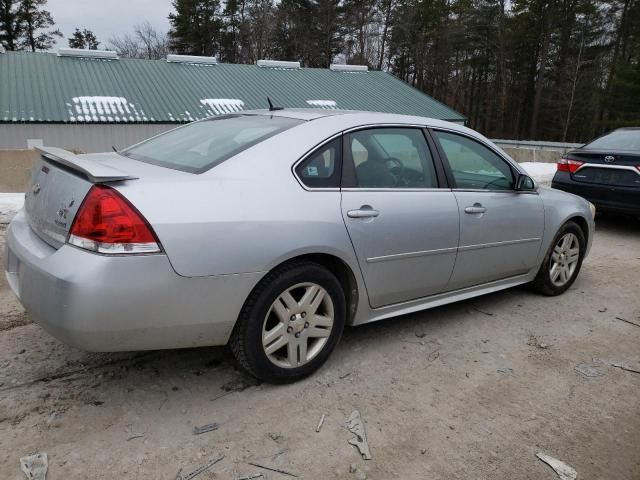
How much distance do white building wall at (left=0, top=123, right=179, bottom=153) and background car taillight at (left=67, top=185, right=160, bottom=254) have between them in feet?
59.6

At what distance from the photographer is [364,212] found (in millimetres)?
2852

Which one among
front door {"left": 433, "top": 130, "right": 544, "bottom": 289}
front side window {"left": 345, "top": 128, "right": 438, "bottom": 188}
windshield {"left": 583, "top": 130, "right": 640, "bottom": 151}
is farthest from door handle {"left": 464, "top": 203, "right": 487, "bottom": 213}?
windshield {"left": 583, "top": 130, "right": 640, "bottom": 151}

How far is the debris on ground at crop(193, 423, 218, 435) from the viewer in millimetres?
2373

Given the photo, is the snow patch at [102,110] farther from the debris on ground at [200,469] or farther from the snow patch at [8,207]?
the debris on ground at [200,469]

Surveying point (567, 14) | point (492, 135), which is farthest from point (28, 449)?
point (492, 135)

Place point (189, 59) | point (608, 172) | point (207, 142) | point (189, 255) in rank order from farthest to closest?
point (189, 59) < point (608, 172) < point (207, 142) < point (189, 255)

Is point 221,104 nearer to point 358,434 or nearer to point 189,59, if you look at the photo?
point 189,59

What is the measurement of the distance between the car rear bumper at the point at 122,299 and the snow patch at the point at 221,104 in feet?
66.3

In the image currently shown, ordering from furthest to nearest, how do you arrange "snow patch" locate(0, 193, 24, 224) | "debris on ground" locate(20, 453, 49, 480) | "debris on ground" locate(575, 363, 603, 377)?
"snow patch" locate(0, 193, 24, 224), "debris on ground" locate(575, 363, 603, 377), "debris on ground" locate(20, 453, 49, 480)

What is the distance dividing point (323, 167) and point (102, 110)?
65.0 feet

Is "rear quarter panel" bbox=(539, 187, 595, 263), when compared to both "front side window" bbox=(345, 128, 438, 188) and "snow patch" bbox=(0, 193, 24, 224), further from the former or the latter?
"snow patch" bbox=(0, 193, 24, 224)

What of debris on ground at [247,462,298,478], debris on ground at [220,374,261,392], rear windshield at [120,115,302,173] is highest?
rear windshield at [120,115,302,173]

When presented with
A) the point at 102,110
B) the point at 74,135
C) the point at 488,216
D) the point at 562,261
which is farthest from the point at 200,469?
the point at 102,110

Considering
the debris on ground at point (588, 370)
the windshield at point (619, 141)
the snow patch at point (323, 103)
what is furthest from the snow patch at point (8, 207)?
the snow patch at point (323, 103)
